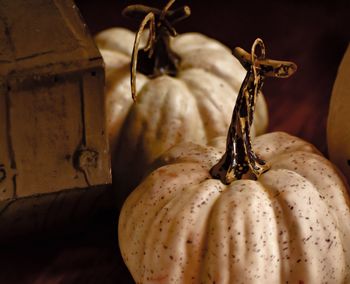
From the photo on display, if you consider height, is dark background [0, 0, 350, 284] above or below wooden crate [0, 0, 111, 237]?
below

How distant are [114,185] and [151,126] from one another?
108mm

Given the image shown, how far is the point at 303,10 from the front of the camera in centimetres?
175

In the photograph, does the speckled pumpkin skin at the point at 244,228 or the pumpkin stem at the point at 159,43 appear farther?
the pumpkin stem at the point at 159,43

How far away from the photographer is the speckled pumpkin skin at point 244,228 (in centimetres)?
83

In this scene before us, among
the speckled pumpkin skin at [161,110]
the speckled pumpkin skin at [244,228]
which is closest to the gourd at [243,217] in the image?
the speckled pumpkin skin at [244,228]

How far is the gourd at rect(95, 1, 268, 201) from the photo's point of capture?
3.46 feet

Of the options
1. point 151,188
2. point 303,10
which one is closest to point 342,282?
point 151,188

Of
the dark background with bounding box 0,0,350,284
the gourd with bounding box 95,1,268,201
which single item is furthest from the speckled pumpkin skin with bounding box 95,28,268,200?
the dark background with bounding box 0,0,350,284

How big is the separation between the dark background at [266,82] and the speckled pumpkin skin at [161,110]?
106 millimetres

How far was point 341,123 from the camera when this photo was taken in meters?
1.01

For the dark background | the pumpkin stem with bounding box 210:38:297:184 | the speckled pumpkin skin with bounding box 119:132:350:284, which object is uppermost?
the pumpkin stem with bounding box 210:38:297:184

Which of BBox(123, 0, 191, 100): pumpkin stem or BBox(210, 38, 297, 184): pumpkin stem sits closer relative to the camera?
BBox(210, 38, 297, 184): pumpkin stem

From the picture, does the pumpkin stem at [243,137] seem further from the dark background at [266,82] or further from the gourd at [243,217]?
the dark background at [266,82]

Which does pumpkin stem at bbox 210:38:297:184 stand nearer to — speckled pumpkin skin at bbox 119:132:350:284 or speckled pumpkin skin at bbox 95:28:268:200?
speckled pumpkin skin at bbox 119:132:350:284
